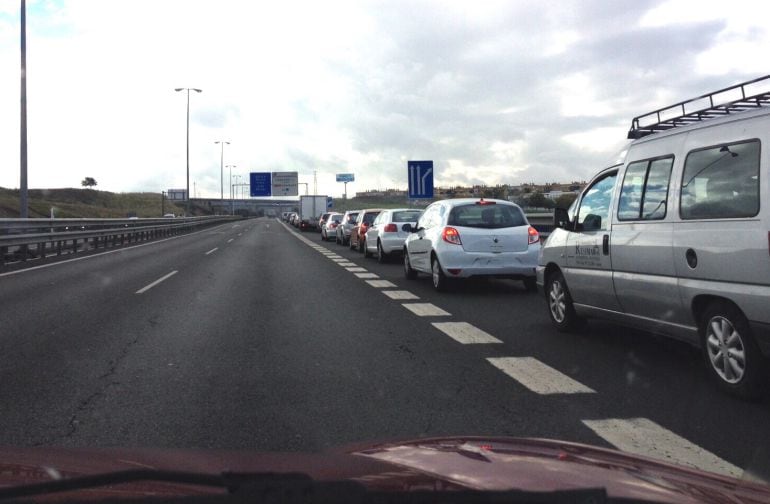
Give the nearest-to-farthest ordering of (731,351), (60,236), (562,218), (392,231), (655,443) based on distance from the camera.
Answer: (655,443) → (731,351) → (562,218) → (392,231) → (60,236)

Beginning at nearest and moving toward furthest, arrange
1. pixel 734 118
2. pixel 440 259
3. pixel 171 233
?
pixel 734 118
pixel 440 259
pixel 171 233

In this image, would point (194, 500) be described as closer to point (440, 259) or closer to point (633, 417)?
point (633, 417)

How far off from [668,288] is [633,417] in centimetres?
141

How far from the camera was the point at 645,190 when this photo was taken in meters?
5.78

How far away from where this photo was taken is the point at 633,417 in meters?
4.32

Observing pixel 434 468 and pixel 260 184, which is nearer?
pixel 434 468

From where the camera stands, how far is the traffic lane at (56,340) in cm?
444

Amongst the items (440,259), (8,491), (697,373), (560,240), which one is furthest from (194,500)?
(440,259)

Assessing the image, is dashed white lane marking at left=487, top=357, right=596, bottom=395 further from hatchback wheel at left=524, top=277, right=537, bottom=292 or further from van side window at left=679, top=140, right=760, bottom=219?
hatchback wheel at left=524, top=277, right=537, bottom=292

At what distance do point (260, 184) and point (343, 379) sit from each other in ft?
224

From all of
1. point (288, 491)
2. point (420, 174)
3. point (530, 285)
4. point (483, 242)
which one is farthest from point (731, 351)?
point (420, 174)

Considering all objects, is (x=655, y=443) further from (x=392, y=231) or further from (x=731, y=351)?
(x=392, y=231)

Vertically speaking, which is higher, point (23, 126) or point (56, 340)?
point (23, 126)

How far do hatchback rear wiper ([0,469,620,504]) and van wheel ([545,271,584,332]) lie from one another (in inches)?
222
